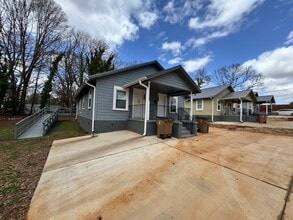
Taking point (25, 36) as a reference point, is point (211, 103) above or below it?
below

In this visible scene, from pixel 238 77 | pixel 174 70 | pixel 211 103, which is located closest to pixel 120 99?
pixel 174 70

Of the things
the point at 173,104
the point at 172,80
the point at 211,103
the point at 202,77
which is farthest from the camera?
the point at 202,77

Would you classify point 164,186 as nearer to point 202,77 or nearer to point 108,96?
point 108,96

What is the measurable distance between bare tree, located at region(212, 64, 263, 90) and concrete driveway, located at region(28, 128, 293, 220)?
119 feet

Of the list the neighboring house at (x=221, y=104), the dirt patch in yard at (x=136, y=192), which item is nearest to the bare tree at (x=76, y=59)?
the neighboring house at (x=221, y=104)

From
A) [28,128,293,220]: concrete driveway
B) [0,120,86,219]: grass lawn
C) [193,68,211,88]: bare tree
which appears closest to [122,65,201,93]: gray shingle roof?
[28,128,293,220]: concrete driveway

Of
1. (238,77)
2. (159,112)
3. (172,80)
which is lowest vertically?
(159,112)

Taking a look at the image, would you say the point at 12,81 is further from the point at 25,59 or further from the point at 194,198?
the point at 194,198

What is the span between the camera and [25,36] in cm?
2088

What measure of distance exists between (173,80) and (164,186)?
748 cm

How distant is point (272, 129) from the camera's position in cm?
1152

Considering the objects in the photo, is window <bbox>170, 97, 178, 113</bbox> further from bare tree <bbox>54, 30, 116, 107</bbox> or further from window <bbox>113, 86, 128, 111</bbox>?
bare tree <bbox>54, 30, 116, 107</bbox>

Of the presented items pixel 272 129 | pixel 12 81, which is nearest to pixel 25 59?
pixel 12 81

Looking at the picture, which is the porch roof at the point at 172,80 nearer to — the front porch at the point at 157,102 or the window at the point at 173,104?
the front porch at the point at 157,102
